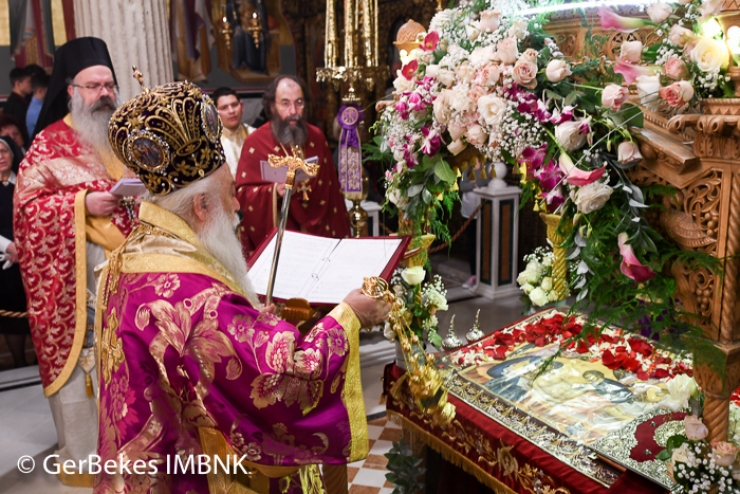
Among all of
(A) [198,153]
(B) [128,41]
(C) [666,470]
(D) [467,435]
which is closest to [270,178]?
(B) [128,41]

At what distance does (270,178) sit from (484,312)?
3304mm

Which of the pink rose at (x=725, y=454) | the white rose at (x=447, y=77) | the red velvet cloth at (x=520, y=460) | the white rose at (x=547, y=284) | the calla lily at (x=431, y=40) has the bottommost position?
the red velvet cloth at (x=520, y=460)

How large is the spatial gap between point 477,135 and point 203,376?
43.5 inches

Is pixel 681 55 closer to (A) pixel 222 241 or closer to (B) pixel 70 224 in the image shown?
(A) pixel 222 241

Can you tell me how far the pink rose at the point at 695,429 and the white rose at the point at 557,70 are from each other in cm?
108

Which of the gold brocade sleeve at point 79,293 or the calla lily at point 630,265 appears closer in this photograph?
the calla lily at point 630,265

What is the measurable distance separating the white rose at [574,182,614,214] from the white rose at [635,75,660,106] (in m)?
0.26

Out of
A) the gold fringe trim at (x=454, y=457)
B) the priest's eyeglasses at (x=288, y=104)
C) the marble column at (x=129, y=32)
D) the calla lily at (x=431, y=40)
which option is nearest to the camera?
the calla lily at (x=431, y=40)

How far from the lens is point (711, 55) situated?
1728 mm

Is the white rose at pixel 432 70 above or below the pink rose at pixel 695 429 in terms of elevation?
above

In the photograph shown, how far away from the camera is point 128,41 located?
190 inches

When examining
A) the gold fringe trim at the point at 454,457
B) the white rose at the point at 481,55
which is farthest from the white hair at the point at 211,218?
the gold fringe trim at the point at 454,457

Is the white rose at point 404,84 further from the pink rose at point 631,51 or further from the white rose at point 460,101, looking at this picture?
the pink rose at point 631,51

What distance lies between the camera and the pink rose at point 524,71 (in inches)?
80.0
